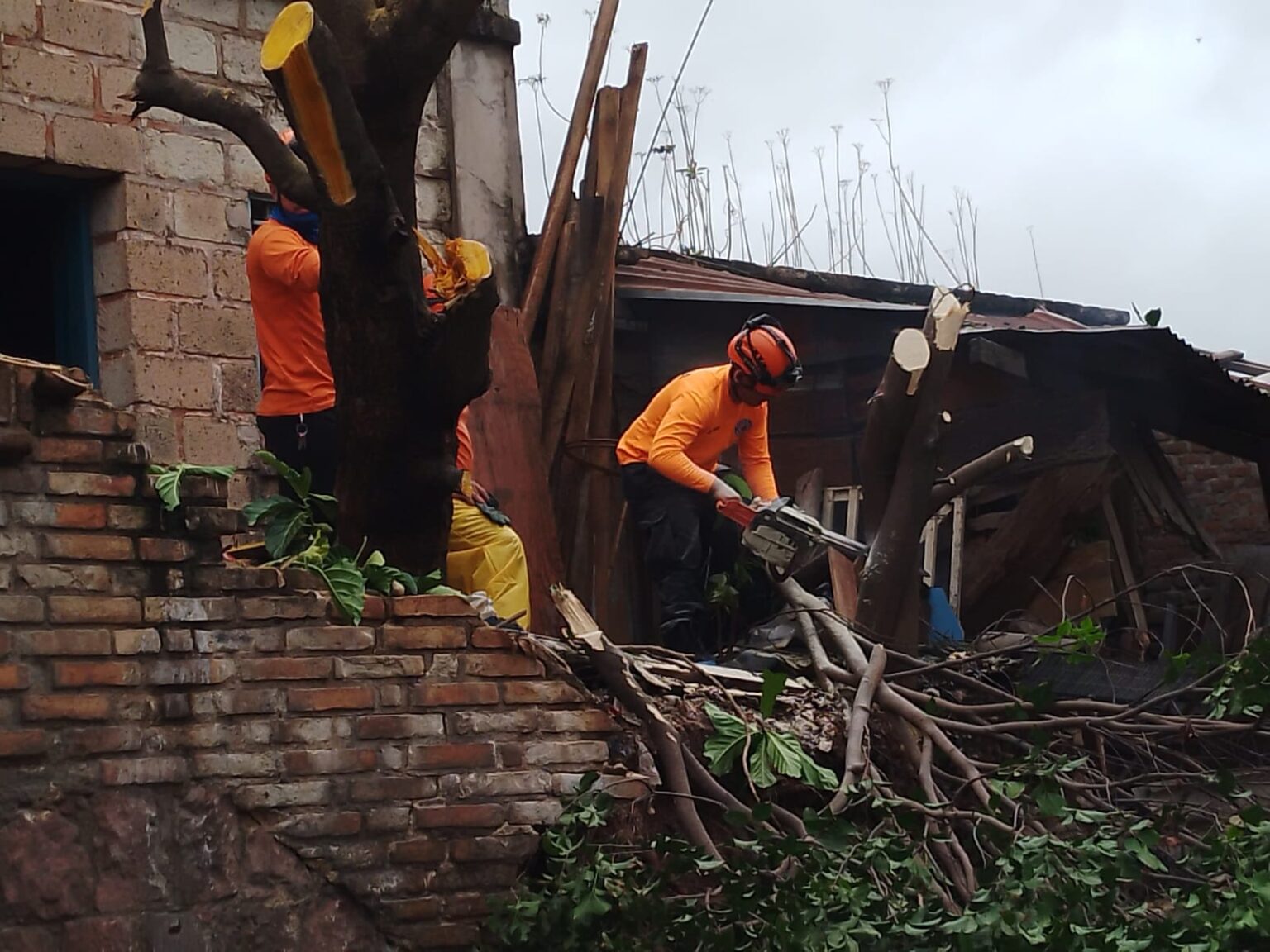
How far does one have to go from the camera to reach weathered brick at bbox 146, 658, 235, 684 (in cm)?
405

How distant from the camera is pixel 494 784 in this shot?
438 centimetres

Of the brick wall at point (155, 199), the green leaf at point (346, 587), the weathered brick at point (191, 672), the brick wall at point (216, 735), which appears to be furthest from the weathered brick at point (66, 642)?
the brick wall at point (155, 199)

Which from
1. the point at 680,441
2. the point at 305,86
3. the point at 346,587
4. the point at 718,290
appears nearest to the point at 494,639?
the point at 346,587

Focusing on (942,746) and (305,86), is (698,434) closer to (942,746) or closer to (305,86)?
(942,746)

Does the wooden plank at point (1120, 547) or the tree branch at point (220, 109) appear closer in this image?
the tree branch at point (220, 109)

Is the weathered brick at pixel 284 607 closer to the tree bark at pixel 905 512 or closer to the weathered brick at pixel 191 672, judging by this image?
the weathered brick at pixel 191 672

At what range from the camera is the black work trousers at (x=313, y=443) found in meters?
5.19

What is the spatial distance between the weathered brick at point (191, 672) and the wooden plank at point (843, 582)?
2.82 metres

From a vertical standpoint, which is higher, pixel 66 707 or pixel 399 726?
pixel 66 707

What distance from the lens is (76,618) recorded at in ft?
13.0

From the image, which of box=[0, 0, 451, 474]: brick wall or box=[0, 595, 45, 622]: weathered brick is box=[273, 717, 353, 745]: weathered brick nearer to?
box=[0, 595, 45, 622]: weathered brick

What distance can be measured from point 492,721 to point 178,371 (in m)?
2.59

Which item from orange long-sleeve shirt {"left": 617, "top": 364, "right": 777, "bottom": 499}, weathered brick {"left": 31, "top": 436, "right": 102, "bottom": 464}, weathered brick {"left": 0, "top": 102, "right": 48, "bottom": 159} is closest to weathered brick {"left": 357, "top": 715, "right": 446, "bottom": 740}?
weathered brick {"left": 31, "top": 436, "right": 102, "bottom": 464}

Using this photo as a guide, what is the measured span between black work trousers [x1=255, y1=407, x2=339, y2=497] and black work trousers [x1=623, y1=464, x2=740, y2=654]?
1.59m
